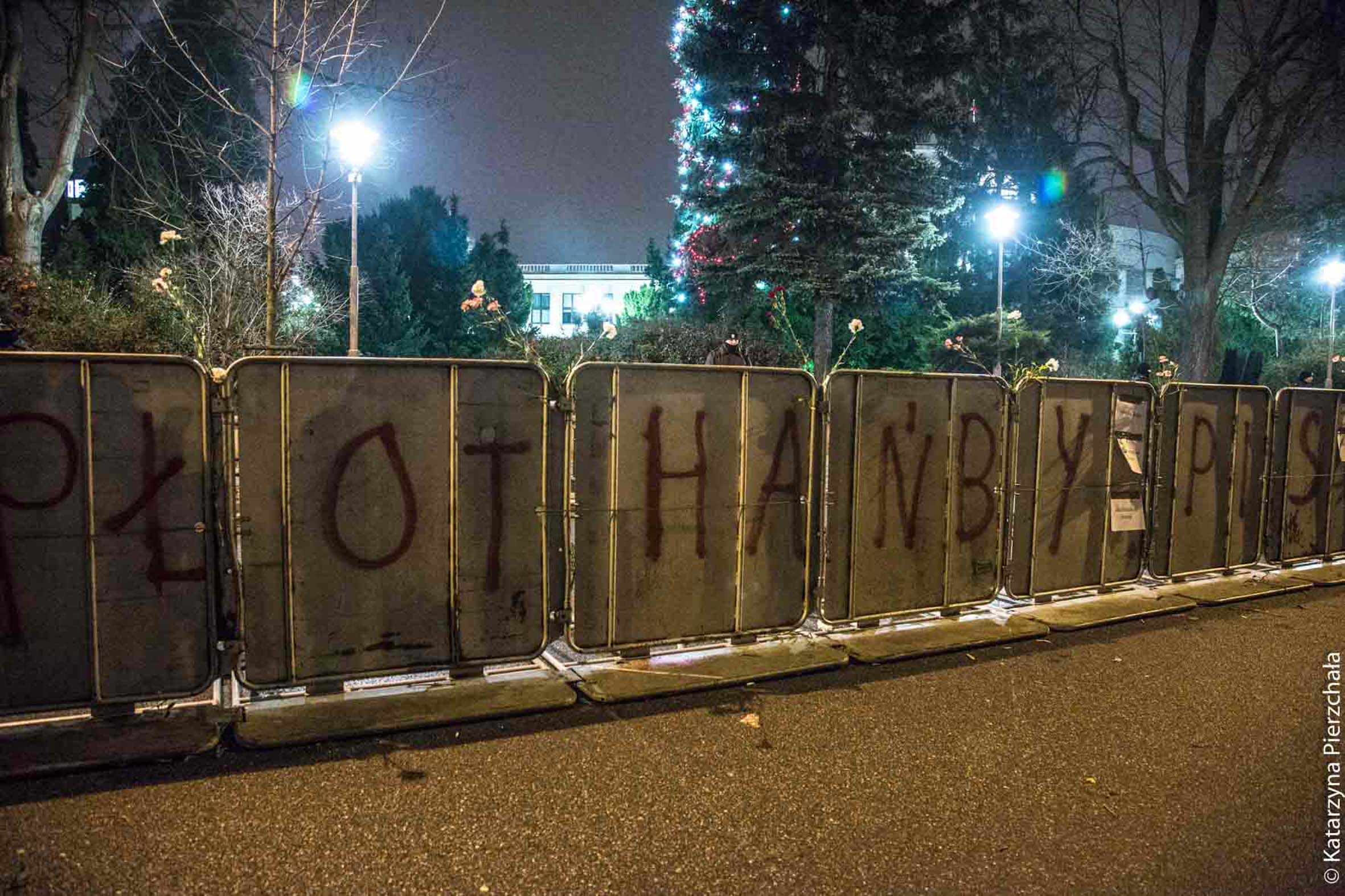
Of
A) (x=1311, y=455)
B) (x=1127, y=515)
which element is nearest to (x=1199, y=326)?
(x=1311, y=455)

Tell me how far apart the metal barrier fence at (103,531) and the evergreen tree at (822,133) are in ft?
71.8

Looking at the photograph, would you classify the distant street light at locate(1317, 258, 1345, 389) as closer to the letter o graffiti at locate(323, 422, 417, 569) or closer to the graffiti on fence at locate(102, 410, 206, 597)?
the letter o graffiti at locate(323, 422, 417, 569)

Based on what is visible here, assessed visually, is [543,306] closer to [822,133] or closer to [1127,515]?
[822,133]

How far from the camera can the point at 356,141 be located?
Answer: 13.6 metres

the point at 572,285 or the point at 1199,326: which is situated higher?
the point at 572,285

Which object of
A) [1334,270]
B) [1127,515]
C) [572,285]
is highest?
[572,285]

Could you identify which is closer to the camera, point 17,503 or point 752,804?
point 752,804

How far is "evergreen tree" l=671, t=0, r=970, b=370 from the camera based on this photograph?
24375 mm

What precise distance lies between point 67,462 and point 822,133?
76.3ft

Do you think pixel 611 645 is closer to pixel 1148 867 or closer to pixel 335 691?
pixel 335 691

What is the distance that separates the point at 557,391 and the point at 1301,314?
45.5m

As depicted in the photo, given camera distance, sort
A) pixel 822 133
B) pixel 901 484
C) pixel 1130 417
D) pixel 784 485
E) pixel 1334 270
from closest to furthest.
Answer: pixel 784 485 → pixel 901 484 → pixel 1130 417 → pixel 822 133 → pixel 1334 270

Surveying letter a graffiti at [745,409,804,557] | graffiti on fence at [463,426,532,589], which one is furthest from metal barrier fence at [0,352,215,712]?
letter a graffiti at [745,409,804,557]

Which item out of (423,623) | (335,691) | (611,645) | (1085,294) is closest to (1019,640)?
(611,645)
